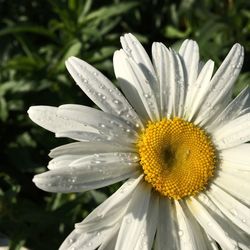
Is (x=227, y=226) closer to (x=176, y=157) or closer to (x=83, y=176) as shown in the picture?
(x=176, y=157)

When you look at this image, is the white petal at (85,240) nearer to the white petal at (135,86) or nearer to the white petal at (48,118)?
the white petal at (48,118)

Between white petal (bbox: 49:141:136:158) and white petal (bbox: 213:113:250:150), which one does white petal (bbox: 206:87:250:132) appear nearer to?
white petal (bbox: 213:113:250:150)

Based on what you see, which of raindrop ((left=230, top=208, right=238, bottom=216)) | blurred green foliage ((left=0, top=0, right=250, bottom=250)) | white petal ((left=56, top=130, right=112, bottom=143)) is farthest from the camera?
blurred green foliage ((left=0, top=0, right=250, bottom=250))

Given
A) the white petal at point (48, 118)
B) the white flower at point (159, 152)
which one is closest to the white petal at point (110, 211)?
the white flower at point (159, 152)

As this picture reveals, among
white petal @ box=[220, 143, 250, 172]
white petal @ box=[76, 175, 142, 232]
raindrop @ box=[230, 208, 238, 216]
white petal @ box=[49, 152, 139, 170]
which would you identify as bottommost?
raindrop @ box=[230, 208, 238, 216]

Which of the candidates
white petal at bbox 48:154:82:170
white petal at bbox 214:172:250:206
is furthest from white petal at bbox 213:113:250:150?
white petal at bbox 48:154:82:170
